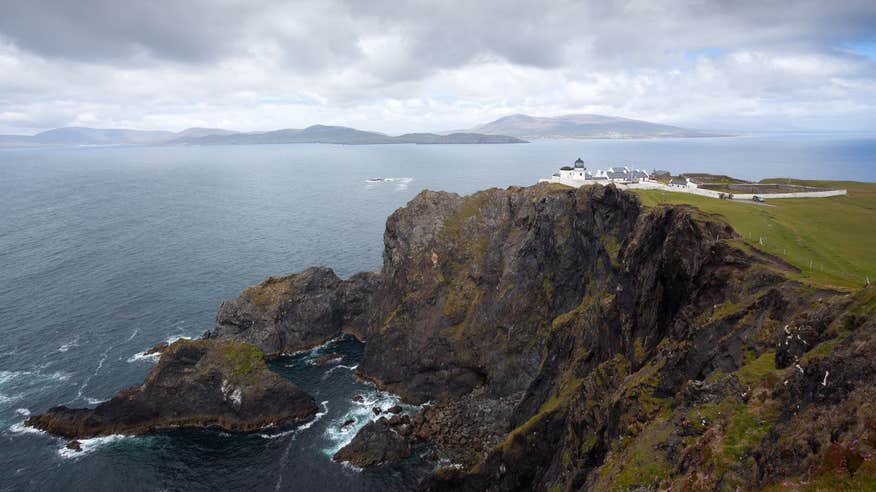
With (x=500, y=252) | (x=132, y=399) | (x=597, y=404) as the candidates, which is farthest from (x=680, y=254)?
(x=132, y=399)

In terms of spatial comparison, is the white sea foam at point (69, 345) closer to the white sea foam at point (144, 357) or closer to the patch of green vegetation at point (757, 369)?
the white sea foam at point (144, 357)

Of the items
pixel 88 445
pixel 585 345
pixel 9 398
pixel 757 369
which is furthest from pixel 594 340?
pixel 9 398

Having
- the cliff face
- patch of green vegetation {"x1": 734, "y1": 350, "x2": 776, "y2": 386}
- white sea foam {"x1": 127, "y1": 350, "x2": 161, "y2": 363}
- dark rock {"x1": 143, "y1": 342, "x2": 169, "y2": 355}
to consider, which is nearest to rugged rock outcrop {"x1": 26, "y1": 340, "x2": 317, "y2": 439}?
white sea foam {"x1": 127, "y1": 350, "x2": 161, "y2": 363}

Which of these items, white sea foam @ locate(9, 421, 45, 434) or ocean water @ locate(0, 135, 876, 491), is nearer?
ocean water @ locate(0, 135, 876, 491)

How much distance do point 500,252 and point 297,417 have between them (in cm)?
3396

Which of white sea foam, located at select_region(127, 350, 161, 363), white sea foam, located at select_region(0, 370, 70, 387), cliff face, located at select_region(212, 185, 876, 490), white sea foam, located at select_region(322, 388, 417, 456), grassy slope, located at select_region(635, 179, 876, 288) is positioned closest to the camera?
cliff face, located at select_region(212, 185, 876, 490)

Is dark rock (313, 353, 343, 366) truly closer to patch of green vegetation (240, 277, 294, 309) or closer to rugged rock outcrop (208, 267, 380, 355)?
rugged rock outcrop (208, 267, 380, 355)

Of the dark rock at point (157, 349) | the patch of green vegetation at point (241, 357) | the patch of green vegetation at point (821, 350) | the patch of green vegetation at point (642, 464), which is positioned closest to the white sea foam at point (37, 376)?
the dark rock at point (157, 349)

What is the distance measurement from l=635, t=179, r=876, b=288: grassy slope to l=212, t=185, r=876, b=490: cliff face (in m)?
2.98

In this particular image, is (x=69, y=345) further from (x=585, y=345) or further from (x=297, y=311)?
(x=585, y=345)

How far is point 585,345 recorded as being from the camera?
1784 inches

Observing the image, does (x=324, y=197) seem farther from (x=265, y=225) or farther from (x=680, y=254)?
(x=680, y=254)

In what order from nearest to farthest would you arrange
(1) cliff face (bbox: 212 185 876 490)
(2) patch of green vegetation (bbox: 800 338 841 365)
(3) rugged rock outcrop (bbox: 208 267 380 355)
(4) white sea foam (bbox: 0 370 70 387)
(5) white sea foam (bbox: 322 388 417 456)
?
(1) cliff face (bbox: 212 185 876 490), (2) patch of green vegetation (bbox: 800 338 841 365), (5) white sea foam (bbox: 322 388 417 456), (4) white sea foam (bbox: 0 370 70 387), (3) rugged rock outcrop (bbox: 208 267 380 355)

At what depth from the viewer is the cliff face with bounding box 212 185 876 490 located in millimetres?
19219
